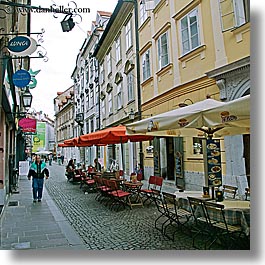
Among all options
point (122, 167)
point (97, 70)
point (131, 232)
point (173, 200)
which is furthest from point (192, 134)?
point (97, 70)

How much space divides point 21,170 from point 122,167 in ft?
14.6

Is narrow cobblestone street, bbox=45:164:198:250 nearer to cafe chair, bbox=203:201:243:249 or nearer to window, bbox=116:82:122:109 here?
cafe chair, bbox=203:201:243:249

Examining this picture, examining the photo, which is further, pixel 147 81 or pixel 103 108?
pixel 103 108

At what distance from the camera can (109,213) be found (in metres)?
6.92

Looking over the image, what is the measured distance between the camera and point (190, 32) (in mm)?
8367

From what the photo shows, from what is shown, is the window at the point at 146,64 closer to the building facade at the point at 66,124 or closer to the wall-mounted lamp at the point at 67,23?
the wall-mounted lamp at the point at 67,23

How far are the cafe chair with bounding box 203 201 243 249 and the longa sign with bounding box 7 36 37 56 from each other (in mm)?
3478

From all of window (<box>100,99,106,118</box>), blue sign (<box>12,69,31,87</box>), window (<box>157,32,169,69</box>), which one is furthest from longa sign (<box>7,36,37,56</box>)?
window (<box>100,99,106,118</box>)

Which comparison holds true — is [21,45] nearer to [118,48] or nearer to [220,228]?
[220,228]

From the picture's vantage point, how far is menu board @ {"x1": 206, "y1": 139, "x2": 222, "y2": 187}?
4.72 metres

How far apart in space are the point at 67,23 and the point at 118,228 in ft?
11.9

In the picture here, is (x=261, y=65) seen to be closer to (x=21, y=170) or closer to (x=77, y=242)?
(x=77, y=242)

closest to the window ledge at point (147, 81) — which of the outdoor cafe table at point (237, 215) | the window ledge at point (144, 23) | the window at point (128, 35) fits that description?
the window at point (128, 35)

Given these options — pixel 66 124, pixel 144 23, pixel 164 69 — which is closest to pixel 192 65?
pixel 164 69
